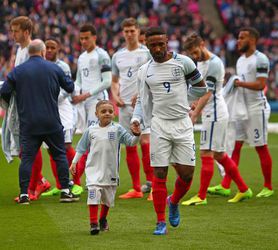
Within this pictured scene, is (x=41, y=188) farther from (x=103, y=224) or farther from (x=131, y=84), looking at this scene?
(x=103, y=224)

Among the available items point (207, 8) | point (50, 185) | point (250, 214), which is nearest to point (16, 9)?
point (207, 8)

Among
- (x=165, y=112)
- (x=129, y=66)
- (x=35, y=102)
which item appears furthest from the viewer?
(x=129, y=66)

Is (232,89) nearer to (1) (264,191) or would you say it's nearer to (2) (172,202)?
(1) (264,191)

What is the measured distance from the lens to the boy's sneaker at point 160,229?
9.74 meters

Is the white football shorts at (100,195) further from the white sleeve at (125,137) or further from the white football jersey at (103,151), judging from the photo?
the white sleeve at (125,137)

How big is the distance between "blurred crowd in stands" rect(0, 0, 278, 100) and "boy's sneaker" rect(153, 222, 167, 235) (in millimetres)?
20744

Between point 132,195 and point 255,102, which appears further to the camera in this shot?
point 255,102

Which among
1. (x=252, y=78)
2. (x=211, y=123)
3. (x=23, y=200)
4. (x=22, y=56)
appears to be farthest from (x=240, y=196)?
(x=22, y=56)

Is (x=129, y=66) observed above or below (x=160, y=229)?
above

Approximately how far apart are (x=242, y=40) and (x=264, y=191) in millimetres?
2140

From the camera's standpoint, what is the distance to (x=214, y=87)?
485 inches

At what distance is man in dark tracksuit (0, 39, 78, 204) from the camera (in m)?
12.1

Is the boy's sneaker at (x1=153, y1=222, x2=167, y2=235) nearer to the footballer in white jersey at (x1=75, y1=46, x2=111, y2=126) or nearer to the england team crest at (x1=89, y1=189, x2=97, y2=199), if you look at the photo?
the england team crest at (x1=89, y1=189, x2=97, y2=199)

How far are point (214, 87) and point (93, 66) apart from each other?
7.65ft
